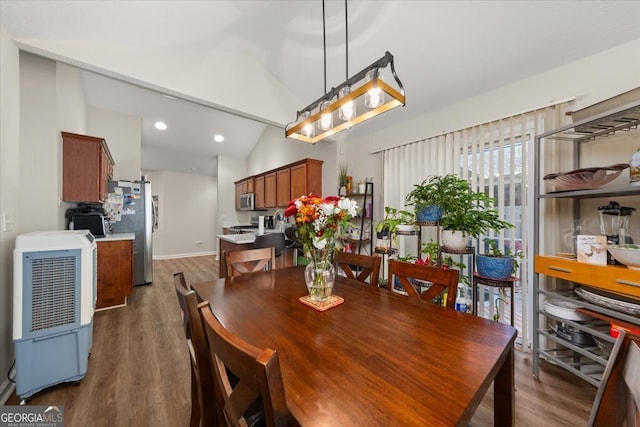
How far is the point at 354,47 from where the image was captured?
8.04 feet

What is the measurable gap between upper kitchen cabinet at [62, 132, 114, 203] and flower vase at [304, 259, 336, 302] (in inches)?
120

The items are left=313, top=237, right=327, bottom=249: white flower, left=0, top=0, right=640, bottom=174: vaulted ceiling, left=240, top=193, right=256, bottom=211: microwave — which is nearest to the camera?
left=313, top=237, right=327, bottom=249: white flower

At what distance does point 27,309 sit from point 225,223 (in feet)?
17.2

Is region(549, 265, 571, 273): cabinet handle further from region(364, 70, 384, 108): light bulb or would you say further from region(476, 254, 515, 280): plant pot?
region(364, 70, 384, 108): light bulb

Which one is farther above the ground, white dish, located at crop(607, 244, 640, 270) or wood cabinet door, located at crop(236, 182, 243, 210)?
wood cabinet door, located at crop(236, 182, 243, 210)

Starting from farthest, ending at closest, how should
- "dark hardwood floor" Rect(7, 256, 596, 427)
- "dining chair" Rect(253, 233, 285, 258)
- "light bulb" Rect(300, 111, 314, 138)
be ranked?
1. "dining chair" Rect(253, 233, 285, 258)
2. "light bulb" Rect(300, 111, 314, 138)
3. "dark hardwood floor" Rect(7, 256, 596, 427)

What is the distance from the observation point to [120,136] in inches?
171

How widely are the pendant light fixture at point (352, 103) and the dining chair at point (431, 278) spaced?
99 cm

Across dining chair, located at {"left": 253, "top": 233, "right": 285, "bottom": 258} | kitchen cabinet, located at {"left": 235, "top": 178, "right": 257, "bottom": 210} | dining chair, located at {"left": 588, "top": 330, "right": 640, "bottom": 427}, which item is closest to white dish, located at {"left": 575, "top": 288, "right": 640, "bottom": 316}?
dining chair, located at {"left": 588, "top": 330, "right": 640, "bottom": 427}

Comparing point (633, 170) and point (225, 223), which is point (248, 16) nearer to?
point (633, 170)

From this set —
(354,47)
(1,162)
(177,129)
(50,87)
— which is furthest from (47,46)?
(177,129)

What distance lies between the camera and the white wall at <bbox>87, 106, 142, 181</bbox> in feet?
13.6

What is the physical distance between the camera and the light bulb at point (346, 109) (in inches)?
59.6

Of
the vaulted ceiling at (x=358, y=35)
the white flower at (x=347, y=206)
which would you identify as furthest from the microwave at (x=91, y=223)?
the white flower at (x=347, y=206)
